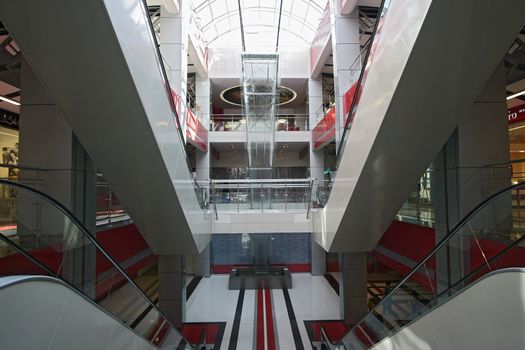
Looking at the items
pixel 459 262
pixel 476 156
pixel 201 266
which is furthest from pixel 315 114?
pixel 459 262

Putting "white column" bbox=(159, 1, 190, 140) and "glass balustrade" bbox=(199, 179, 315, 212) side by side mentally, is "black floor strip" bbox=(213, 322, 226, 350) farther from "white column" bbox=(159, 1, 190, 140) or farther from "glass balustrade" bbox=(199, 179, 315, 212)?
"white column" bbox=(159, 1, 190, 140)

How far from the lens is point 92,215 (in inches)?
232

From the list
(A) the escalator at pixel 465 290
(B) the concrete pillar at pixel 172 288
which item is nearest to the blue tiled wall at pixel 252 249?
(B) the concrete pillar at pixel 172 288

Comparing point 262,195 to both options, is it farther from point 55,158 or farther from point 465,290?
point 465,290

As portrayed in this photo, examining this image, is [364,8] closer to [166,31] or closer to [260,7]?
[166,31]

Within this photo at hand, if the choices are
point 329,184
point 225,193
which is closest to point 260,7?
point 225,193

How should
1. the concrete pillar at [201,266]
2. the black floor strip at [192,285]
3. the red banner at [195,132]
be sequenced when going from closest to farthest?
the red banner at [195,132]
the black floor strip at [192,285]
the concrete pillar at [201,266]

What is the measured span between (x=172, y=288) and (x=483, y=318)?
29.0 ft

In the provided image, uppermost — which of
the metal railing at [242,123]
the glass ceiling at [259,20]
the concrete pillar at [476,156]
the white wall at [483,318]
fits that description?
the glass ceiling at [259,20]

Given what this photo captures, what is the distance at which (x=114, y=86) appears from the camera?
11.3 ft

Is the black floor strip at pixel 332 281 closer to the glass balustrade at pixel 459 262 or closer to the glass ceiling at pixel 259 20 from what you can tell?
the glass balustrade at pixel 459 262

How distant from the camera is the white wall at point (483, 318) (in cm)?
202

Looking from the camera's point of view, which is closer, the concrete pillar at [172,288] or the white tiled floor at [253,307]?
the white tiled floor at [253,307]

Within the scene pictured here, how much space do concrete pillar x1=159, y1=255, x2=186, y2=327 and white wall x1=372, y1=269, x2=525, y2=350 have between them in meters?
7.77
